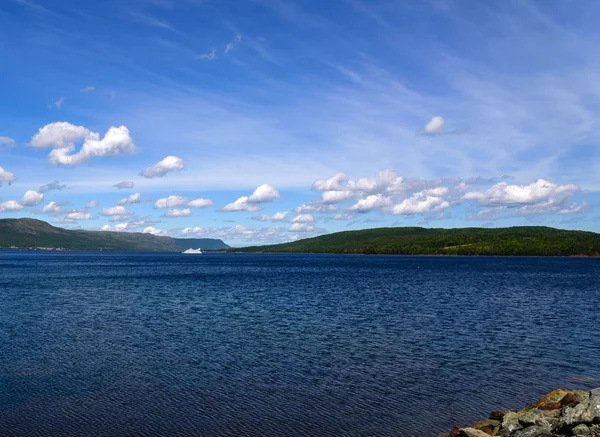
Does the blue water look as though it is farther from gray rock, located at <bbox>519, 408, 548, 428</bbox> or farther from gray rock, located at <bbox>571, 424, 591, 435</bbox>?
gray rock, located at <bbox>571, 424, 591, 435</bbox>

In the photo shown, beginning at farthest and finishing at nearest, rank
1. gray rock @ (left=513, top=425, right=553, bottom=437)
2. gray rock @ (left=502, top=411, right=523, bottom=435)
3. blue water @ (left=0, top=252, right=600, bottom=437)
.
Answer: blue water @ (left=0, top=252, right=600, bottom=437) → gray rock @ (left=502, top=411, right=523, bottom=435) → gray rock @ (left=513, top=425, right=553, bottom=437)

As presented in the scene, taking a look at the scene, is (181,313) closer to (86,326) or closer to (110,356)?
(86,326)

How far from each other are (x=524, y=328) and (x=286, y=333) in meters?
24.8

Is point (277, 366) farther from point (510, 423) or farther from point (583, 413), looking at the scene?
point (583, 413)

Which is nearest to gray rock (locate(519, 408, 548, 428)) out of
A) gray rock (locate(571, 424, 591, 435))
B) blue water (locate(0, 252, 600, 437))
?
gray rock (locate(571, 424, 591, 435))

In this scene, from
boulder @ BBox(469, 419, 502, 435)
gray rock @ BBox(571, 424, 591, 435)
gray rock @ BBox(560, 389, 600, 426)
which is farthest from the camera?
boulder @ BBox(469, 419, 502, 435)

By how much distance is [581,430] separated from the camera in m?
18.4

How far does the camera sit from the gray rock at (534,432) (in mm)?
18812

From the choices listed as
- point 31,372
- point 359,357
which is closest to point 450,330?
point 359,357

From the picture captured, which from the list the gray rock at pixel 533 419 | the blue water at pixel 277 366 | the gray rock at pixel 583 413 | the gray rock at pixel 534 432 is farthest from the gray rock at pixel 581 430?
the blue water at pixel 277 366

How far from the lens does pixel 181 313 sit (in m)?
59.2

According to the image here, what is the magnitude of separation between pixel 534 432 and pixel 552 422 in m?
1.96

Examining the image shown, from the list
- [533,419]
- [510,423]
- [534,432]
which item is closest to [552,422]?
[533,419]

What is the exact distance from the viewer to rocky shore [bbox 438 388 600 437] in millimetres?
18891
